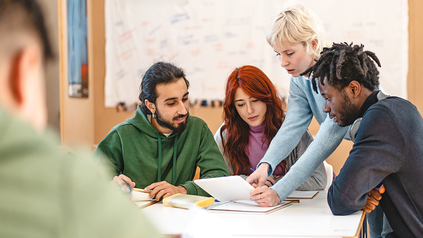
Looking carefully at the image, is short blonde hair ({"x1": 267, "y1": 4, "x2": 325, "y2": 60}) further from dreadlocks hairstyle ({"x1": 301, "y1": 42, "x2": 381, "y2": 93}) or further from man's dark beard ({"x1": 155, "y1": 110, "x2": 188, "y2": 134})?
man's dark beard ({"x1": 155, "y1": 110, "x2": 188, "y2": 134})

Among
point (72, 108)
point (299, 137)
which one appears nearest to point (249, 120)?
point (299, 137)

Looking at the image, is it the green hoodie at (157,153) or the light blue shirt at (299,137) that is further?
the green hoodie at (157,153)

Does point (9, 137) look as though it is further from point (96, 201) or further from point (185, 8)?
point (185, 8)

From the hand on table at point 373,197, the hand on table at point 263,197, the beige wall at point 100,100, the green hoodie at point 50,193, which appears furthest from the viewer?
the beige wall at point 100,100

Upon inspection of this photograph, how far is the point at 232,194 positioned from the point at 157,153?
541 mm

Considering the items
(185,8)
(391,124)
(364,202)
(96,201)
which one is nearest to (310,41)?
(391,124)

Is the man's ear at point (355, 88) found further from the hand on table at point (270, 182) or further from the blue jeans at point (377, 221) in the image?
the hand on table at point (270, 182)

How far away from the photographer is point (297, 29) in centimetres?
168

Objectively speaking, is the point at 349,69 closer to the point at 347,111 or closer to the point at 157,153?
the point at 347,111

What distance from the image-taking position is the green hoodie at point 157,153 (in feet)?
5.97

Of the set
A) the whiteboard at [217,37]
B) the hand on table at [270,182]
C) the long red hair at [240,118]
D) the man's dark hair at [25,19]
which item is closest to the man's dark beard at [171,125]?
the long red hair at [240,118]

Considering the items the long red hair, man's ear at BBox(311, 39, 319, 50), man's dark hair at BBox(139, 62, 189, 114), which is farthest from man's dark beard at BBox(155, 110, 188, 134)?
man's ear at BBox(311, 39, 319, 50)

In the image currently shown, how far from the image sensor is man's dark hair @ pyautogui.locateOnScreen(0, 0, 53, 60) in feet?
0.86

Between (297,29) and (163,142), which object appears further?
(163,142)
